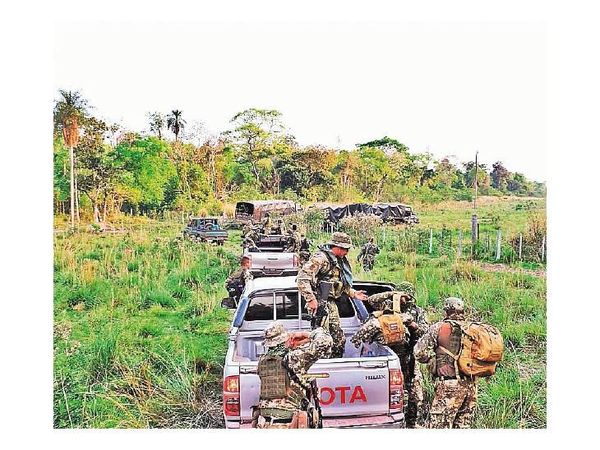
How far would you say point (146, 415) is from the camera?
5648 mm

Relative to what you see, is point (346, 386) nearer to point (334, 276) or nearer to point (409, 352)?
point (409, 352)

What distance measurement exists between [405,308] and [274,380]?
1.20 meters

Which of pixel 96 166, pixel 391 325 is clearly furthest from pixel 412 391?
pixel 96 166

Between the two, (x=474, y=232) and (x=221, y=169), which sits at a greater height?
(x=221, y=169)

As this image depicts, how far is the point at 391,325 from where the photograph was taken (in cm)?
557

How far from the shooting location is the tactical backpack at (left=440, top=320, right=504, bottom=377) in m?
5.51

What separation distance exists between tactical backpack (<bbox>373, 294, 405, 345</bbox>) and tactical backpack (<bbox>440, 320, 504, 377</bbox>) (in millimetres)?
329

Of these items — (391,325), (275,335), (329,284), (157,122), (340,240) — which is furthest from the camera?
(157,122)

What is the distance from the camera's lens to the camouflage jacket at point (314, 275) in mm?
5645

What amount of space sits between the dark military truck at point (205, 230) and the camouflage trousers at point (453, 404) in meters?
1.97

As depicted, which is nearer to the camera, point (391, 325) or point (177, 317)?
point (391, 325)

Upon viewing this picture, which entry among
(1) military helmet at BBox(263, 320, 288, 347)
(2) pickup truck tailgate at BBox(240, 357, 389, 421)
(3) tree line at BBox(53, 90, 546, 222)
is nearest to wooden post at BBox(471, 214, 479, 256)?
(3) tree line at BBox(53, 90, 546, 222)

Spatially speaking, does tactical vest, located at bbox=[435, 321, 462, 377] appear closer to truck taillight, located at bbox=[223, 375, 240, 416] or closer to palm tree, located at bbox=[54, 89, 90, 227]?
truck taillight, located at bbox=[223, 375, 240, 416]
